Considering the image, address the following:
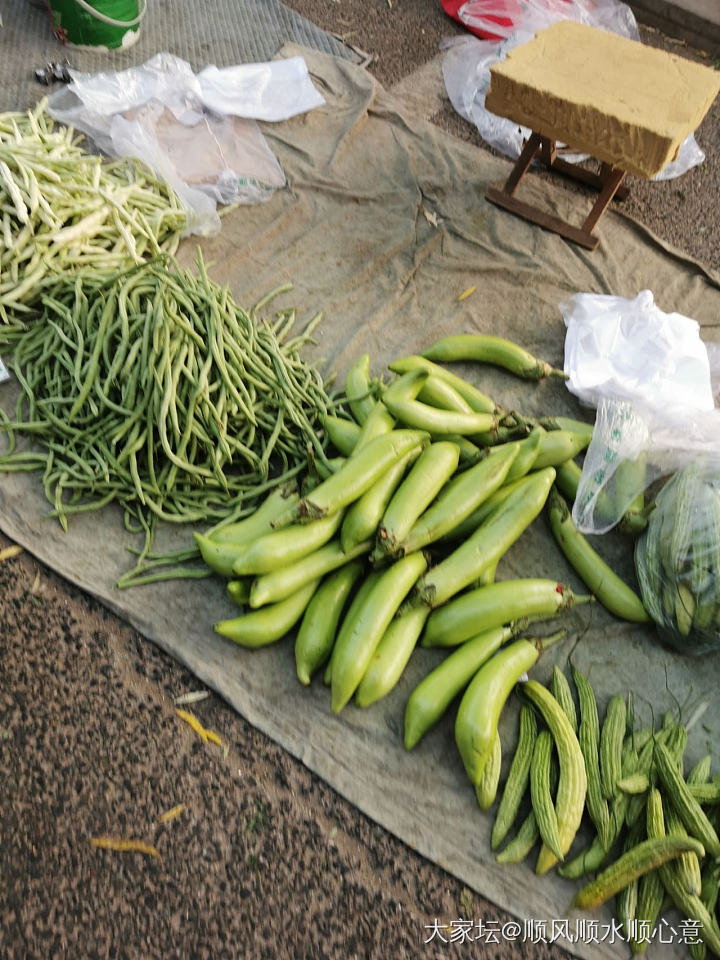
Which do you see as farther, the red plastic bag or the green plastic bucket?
the red plastic bag

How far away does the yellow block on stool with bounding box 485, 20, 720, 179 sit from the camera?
3291 mm

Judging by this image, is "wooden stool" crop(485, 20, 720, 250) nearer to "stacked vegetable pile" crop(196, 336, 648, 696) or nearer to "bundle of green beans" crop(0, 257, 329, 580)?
"stacked vegetable pile" crop(196, 336, 648, 696)

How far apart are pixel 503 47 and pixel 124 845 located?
479cm

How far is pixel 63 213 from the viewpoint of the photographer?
2.84 meters

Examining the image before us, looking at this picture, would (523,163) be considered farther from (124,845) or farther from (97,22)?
(124,845)

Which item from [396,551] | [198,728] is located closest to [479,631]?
[396,551]

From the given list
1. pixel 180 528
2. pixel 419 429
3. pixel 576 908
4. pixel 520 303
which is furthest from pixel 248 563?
pixel 520 303

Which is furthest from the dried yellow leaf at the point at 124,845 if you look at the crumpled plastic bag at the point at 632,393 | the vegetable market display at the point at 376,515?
the crumpled plastic bag at the point at 632,393

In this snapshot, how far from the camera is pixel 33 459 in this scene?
2523 millimetres

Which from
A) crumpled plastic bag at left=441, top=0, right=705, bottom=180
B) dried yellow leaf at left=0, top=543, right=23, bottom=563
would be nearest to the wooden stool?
crumpled plastic bag at left=441, top=0, right=705, bottom=180

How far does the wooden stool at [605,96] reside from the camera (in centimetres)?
329

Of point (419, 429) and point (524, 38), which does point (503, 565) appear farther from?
point (524, 38)

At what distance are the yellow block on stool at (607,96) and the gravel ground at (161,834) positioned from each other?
10.1 feet

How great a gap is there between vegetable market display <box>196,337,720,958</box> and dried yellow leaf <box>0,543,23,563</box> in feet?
2.24
